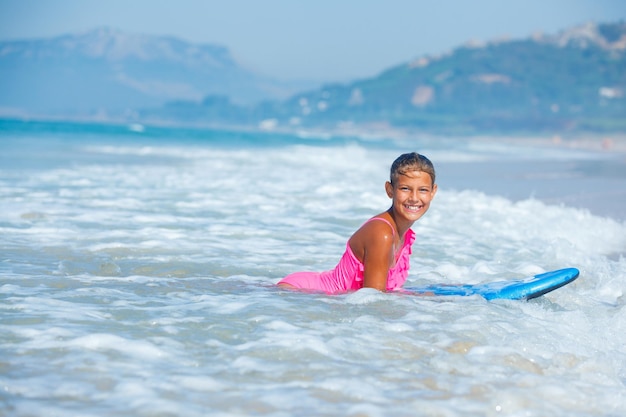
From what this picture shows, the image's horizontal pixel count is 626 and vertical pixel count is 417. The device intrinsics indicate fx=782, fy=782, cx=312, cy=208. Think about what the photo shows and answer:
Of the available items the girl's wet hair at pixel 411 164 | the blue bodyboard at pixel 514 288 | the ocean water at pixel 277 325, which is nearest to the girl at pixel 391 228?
the girl's wet hair at pixel 411 164

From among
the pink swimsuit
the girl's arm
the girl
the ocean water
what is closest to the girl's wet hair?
the girl

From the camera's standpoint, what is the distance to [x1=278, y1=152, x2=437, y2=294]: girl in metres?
4.90

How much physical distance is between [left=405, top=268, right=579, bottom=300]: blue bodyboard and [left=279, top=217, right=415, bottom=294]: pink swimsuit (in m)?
0.17

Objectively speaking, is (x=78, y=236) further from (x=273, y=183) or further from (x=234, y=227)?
(x=273, y=183)

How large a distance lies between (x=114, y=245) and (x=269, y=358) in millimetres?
3627

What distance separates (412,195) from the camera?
195 inches

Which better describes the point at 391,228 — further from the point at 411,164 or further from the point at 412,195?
the point at 411,164

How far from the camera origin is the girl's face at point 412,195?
16.2 feet

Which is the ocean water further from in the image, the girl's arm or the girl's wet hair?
the girl's wet hair

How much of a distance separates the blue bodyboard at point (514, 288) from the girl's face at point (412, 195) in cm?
64

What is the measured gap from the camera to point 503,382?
11.8ft

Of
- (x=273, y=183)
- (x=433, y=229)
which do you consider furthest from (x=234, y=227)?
(x=273, y=183)

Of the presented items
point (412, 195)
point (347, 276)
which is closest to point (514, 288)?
point (412, 195)

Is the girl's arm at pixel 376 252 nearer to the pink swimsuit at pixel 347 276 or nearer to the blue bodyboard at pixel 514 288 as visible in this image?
the pink swimsuit at pixel 347 276
